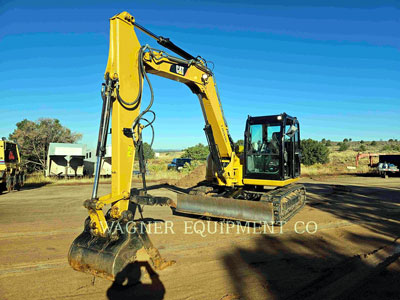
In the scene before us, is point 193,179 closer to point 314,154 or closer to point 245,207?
point 245,207

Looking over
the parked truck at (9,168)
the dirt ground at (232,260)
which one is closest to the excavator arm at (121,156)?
the dirt ground at (232,260)

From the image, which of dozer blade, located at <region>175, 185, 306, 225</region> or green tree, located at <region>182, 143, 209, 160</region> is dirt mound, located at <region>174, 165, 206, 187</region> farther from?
green tree, located at <region>182, 143, 209, 160</region>

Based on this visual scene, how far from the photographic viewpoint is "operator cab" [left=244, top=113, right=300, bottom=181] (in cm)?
738

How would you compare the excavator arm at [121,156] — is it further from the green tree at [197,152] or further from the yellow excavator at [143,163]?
the green tree at [197,152]

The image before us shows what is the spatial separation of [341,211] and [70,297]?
26.6 feet

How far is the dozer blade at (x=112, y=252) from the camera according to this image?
3838mm

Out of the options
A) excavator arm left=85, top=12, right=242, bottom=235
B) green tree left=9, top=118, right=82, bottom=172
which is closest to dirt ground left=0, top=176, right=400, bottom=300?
excavator arm left=85, top=12, right=242, bottom=235

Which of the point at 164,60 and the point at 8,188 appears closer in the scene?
the point at 164,60

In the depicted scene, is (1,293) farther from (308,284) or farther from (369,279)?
(369,279)

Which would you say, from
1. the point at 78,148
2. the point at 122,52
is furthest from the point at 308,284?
the point at 78,148

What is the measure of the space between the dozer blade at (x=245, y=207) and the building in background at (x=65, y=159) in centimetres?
1415

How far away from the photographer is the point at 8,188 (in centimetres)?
1315

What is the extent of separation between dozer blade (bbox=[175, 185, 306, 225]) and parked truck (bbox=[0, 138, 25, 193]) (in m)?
10.0

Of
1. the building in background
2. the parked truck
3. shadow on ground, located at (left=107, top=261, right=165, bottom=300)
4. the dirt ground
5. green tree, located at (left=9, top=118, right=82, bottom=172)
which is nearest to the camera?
shadow on ground, located at (left=107, top=261, right=165, bottom=300)
